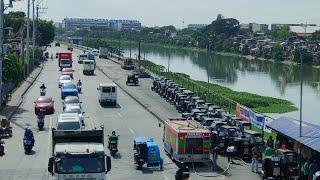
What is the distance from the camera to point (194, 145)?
86.8 feet

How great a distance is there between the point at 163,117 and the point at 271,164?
1882 centimetres

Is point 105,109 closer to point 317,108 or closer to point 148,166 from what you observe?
point 148,166

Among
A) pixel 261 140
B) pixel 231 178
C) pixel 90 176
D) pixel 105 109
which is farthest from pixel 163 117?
pixel 90 176

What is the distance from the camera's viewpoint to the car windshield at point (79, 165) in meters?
18.8

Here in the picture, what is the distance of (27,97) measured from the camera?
5412cm

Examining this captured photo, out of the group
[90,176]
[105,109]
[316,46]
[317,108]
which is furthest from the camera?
[316,46]

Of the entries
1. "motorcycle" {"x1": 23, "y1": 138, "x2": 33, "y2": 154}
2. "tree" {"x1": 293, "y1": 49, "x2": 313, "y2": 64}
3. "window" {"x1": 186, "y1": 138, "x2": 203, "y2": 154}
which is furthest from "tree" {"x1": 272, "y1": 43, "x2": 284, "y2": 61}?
"window" {"x1": 186, "y1": 138, "x2": 203, "y2": 154}

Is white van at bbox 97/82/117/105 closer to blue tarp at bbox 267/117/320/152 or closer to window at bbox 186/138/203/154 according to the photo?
blue tarp at bbox 267/117/320/152

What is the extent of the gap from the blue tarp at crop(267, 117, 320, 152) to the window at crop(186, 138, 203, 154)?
395 cm

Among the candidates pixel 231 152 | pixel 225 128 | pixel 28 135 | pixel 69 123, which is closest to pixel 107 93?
pixel 69 123

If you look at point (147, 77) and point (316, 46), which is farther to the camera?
point (316, 46)

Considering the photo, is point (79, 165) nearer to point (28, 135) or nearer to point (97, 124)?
point (28, 135)

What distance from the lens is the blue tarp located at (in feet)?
80.4

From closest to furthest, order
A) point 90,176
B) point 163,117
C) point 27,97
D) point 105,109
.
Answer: point 90,176, point 163,117, point 105,109, point 27,97
